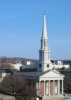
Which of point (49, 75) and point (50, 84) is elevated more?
point (49, 75)

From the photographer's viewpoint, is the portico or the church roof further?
the church roof

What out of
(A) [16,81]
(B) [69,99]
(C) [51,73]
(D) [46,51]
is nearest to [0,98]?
(B) [69,99]

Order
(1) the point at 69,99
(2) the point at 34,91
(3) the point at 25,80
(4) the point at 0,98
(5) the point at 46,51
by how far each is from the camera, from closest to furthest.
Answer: (4) the point at 0,98, (1) the point at 69,99, (2) the point at 34,91, (3) the point at 25,80, (5) the point at 46,51

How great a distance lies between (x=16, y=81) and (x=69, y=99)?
8721mm

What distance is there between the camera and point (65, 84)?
188 feet

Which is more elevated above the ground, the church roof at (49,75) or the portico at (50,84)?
the church roof at (49,75)

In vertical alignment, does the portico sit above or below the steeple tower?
below

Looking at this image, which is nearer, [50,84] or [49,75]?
[49,75]

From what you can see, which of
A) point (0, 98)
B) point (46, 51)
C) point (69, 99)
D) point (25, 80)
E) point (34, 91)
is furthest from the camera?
point (46, 51)

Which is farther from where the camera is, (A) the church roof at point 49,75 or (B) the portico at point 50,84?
(A) the church roof at point 49,75

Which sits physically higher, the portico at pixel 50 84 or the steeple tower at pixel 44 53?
the steeple tower at pixel 44 53

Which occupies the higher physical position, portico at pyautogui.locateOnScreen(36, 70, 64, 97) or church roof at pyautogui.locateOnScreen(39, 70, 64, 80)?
church roof at pyautogui.locateOnScreen(39, 70, 64, 80)

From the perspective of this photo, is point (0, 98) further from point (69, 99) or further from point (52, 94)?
point (52, 94)

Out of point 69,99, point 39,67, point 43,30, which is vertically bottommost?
point 69,99
